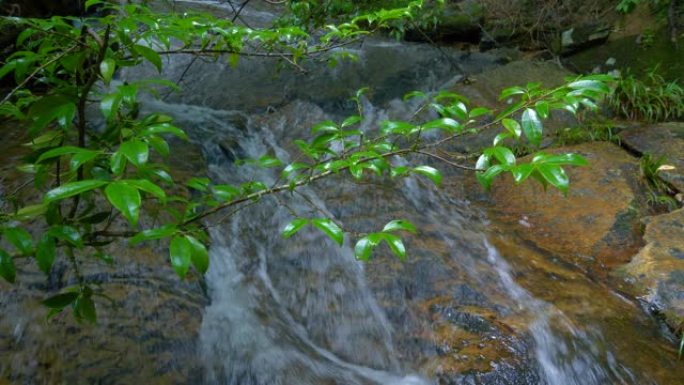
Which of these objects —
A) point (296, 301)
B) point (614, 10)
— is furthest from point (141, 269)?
point (614, 10)

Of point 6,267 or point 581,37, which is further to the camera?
point 581,37

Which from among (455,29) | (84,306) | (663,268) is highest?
(84,306)

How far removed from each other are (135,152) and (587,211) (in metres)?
4.01

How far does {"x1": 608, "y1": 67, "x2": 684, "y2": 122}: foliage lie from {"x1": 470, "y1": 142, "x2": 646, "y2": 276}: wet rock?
0.90 metres

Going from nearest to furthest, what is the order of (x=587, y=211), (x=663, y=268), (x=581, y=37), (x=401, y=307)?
1. (x=401, y=307)
2. (x=663, y=268)
3. (x=587, y=211)
4. (x=581, y=37)

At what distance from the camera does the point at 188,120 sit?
4934 mm

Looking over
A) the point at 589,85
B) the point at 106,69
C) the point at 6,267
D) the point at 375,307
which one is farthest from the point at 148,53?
the point at 375,307

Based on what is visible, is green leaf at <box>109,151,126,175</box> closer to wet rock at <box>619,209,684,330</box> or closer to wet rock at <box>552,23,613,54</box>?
wet rock at <box>619,209,684,330</box>

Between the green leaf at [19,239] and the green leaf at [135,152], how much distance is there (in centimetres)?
37

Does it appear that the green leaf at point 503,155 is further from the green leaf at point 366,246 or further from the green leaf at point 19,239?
the green leaf at point 19,239

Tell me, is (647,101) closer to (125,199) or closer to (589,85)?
(589,85)

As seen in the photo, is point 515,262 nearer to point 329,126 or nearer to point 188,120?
point 329,126

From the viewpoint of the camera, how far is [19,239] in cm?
108

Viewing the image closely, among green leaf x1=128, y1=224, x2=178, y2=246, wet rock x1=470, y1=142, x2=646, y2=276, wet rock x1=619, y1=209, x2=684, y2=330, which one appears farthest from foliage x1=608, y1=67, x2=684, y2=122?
green leaf x1=128, y1=224, x2=178, y2=246
